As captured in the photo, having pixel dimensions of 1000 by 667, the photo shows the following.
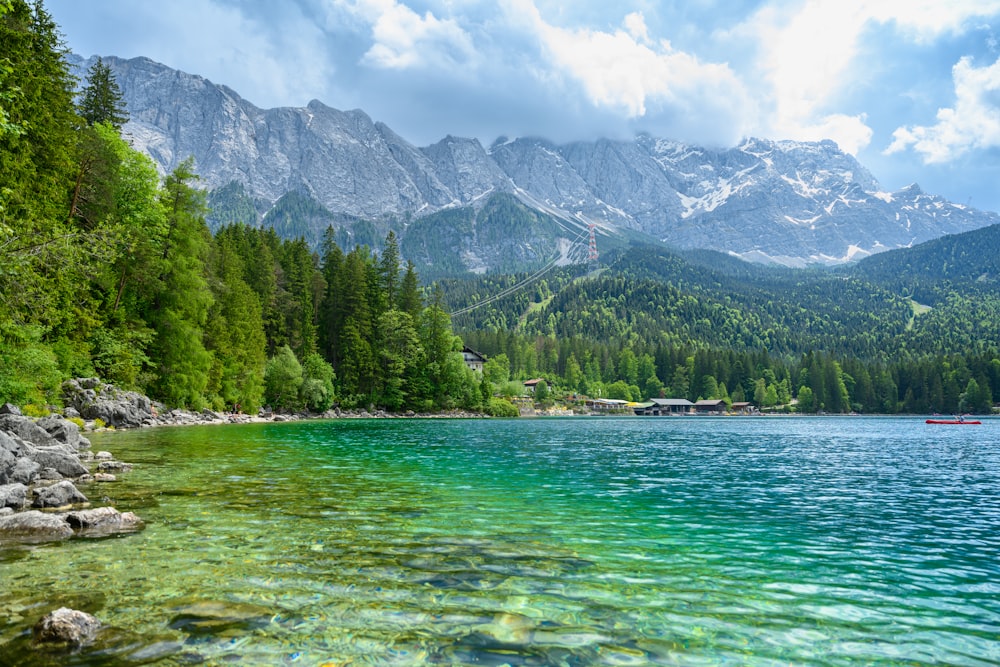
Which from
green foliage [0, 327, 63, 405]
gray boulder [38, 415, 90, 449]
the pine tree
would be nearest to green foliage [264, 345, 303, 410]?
the pine tree

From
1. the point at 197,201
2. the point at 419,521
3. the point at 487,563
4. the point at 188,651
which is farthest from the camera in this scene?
the point at 197,201

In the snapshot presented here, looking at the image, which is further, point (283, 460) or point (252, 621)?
point (283, 460)

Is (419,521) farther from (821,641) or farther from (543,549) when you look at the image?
(821,641)

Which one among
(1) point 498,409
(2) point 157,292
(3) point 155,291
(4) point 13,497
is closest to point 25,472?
(4) point 13,497

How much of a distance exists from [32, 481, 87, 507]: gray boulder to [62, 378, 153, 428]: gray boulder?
33944mm

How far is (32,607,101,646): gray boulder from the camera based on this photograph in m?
6.37

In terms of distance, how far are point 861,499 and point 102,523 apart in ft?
77.6

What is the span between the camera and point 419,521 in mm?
14469

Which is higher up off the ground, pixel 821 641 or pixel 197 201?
pixel 197 201

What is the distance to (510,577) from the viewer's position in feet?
32.3

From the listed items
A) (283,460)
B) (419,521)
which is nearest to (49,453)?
(283,460)

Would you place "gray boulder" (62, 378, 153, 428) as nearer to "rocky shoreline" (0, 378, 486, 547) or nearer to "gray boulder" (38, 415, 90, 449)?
"rocky shoreline" (0, 378, 486, 547)

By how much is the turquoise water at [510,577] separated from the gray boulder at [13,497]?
2.12 metres

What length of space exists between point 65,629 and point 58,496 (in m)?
10.2
